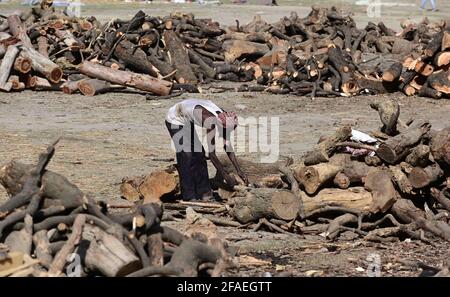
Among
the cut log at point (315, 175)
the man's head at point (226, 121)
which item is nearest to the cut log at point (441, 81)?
the cut log at point (315, 175)

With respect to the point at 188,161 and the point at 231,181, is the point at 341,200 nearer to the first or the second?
the point at 231,181

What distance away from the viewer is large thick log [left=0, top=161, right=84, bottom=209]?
7914 mm

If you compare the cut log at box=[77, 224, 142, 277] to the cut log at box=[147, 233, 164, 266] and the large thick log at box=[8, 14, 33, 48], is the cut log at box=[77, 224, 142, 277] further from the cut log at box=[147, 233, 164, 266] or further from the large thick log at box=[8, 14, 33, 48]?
the large thick log at box=[8, 14, 33, 48]

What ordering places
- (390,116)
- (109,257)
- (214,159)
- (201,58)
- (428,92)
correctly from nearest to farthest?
(109,257)
(214,159)
(390,116)
(428,92)
(201,58)

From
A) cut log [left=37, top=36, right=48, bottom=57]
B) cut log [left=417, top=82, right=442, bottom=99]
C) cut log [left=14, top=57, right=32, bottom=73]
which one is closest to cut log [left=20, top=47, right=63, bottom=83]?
cut log [left=14, top=57, right=32, bottom=73]

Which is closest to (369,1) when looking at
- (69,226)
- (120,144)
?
(120,144)

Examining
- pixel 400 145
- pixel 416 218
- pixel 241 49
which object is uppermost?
pixel 400 145

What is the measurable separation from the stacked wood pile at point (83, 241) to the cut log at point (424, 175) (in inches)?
120

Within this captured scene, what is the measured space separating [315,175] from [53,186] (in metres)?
3.22

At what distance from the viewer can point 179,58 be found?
21.8 m

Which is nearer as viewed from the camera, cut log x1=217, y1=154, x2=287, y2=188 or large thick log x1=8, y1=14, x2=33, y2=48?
Answer: cut log x1=217, y1=154, x2=287, y2=188

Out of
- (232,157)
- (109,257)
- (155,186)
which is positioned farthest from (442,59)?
(109,257)

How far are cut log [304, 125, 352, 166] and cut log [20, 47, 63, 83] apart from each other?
35.2 feet

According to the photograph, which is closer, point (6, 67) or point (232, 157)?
point (232, 157)
